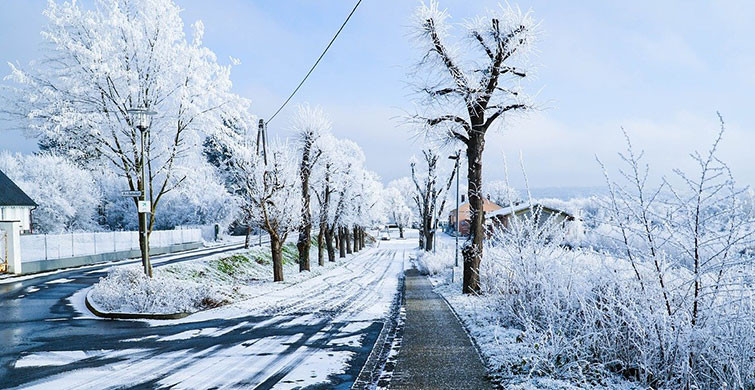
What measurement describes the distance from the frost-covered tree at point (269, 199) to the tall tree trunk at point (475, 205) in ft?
38.5

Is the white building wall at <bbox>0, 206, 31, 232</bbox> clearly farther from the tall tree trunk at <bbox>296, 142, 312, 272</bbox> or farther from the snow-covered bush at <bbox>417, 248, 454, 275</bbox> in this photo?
the snow-covered bush at <bbox>417, 248, 454, 275</bbox>

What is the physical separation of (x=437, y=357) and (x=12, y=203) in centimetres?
4104

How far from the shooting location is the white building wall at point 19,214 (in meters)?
38.1

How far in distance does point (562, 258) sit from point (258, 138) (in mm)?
21854

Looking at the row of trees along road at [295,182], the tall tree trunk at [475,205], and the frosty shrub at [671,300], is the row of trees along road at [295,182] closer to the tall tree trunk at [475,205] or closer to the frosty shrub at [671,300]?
the tall tree trunk at [475,205]

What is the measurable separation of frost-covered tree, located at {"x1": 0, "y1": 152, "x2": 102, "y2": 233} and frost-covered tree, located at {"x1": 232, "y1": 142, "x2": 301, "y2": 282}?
32.7 meters

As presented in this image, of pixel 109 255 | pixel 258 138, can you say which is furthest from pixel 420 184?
pixel 109 255

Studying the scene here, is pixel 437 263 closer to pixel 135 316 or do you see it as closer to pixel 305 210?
pixel 305 210

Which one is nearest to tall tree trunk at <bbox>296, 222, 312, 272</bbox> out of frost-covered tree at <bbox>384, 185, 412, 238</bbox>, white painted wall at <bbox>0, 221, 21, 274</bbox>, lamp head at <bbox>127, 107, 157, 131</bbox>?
white painted wall at <bbox>0, 221, 21, 274</bbox>

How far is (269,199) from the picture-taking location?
84.6 feet

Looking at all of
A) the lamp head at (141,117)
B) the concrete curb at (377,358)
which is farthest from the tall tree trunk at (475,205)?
the lamp head at (141,117)

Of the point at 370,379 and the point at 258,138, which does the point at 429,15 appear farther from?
the point at 258,138

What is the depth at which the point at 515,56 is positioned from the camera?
51.2 ft

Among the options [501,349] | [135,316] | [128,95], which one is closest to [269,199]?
[128,95]
